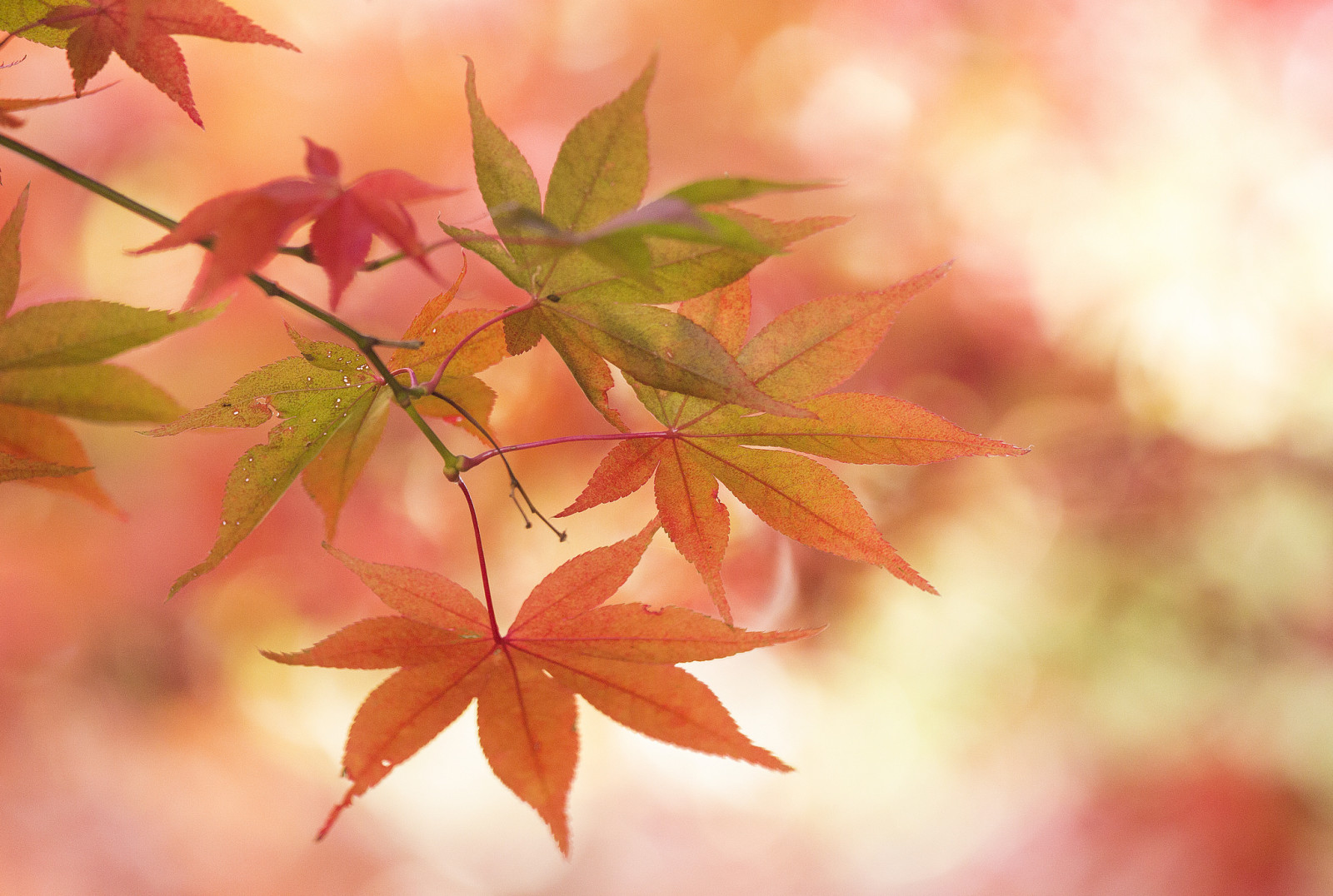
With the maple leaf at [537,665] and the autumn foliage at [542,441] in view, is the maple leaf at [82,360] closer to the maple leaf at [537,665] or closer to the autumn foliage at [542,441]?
the autumn foliage at [542,441]

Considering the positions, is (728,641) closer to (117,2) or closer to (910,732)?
(117,2)

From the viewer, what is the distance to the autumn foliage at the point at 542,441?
33 centimetres

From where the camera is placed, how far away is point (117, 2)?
1.31 ft

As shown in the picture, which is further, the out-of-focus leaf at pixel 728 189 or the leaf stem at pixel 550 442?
the leaf stem at pixel 550 442

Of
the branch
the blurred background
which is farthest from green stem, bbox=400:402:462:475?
the blurred background

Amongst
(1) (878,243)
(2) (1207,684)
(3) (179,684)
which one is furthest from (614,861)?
(1) (878,243)

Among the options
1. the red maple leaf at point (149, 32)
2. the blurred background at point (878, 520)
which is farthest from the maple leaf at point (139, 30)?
the blurred background at point (878, 520)

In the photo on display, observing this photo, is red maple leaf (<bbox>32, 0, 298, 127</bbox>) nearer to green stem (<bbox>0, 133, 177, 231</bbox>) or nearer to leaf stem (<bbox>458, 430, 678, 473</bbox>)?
green stem (<bbox>0, 133, 177, 231</bbox>)

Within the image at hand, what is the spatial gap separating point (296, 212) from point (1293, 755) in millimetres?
2974

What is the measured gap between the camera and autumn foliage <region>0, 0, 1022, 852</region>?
33 centimetres

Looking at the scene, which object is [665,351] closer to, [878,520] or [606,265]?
[606,265]

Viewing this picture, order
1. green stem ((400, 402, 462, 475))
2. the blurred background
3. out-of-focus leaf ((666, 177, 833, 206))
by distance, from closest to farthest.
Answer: out-of-focus leaf ((666, 177, 833, 206)) → green stem ((400, 402, 462, 475)) → the blurred background

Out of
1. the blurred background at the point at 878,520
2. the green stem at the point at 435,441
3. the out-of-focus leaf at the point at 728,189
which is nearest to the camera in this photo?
the out-of-focus leaf at the point at 728,189

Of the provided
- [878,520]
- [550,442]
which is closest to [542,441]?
[550,442]
